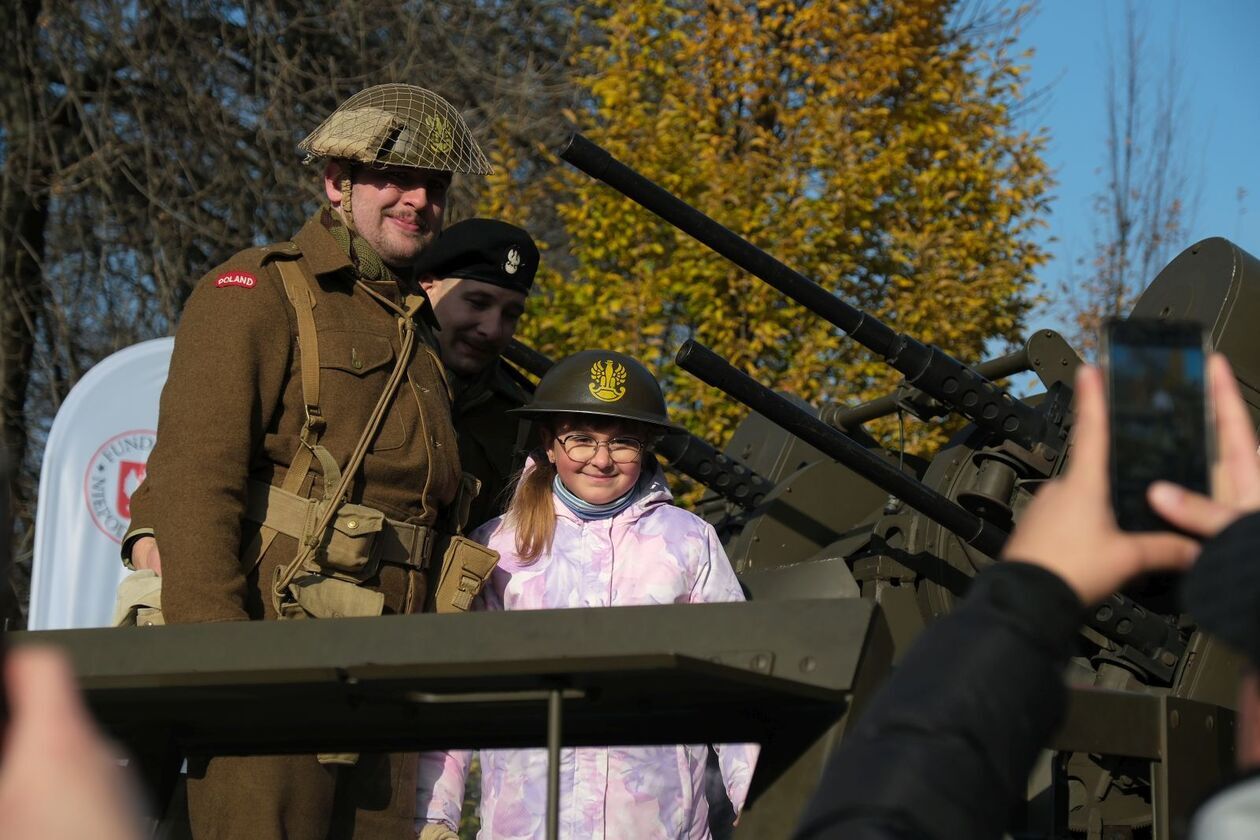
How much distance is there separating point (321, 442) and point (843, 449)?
2.83m

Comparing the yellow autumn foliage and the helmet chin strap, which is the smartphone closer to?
the helmet chin strap

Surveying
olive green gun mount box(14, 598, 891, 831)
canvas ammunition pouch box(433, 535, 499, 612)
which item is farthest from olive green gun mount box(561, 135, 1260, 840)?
olive green gun mount box(14, 598, 891, 831)

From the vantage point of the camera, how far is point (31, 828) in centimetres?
68

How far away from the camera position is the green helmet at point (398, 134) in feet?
12.6

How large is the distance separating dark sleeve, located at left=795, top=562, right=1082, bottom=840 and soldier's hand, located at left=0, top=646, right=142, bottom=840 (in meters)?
0.48

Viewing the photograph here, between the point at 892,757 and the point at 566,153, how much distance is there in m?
4.45

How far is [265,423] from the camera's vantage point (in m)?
3.53

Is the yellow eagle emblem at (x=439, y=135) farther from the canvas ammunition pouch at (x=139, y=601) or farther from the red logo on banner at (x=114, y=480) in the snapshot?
the red logo on banner at (x=114, y=480)

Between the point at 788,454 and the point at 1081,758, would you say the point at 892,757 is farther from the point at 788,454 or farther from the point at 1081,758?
the point at 788,454

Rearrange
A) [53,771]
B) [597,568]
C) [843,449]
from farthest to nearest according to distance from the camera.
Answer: [843,449] → [597,568] → [53,771]

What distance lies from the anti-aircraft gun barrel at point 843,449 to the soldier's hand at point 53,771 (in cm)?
526

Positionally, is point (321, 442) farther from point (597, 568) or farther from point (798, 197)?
point (798, 197)

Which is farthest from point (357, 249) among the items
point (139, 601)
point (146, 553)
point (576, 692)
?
point (576, 692)

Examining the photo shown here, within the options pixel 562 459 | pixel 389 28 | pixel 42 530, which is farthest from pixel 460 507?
pixel 389 28
